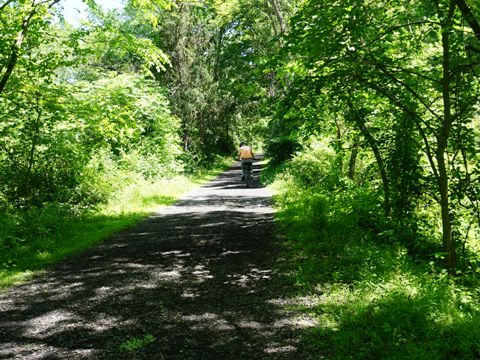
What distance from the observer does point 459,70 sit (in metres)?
5.54

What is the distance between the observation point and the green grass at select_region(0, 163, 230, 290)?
7711 mm

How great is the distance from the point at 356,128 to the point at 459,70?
392cm

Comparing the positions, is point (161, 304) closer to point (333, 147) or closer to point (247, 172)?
point (333, 147)

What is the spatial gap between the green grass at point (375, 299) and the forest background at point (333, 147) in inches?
1.4

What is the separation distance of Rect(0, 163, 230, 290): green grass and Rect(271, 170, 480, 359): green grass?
4.86m

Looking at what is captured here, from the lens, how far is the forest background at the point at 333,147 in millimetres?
5691

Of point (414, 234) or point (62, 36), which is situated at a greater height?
point (62, 36)

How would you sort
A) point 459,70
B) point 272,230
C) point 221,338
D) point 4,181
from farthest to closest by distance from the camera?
point 4,181
point 272,230
point 459,70
point 221,338

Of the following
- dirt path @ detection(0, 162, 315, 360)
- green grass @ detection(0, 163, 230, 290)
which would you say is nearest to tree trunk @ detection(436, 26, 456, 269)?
dirt path @ detection(0, 162, 315, 360)

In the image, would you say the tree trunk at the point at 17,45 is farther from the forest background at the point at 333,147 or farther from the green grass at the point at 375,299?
the green grass at the point at 375,299

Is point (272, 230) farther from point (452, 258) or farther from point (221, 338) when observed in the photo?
point (221, 338)

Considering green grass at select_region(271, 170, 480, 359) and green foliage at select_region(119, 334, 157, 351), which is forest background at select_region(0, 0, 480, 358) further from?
green foliage at select_region(119, 334, 157, 351)

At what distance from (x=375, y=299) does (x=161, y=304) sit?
3.04m

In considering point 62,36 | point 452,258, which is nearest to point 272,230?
point 452,258
